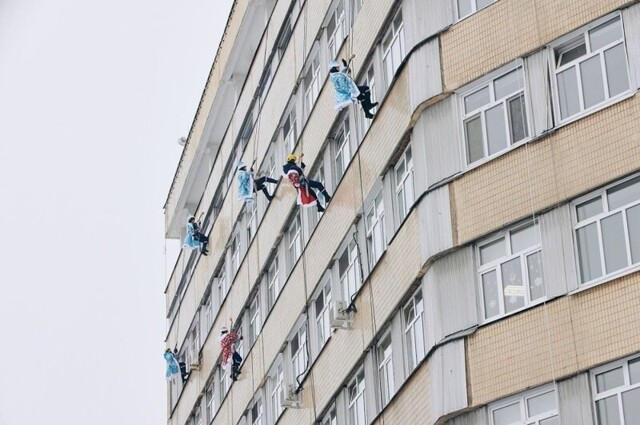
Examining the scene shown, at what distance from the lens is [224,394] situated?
40.5m

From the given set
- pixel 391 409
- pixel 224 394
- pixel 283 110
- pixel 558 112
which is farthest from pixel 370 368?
pixel 224 394

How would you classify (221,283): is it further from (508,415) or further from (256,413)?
(508,415)

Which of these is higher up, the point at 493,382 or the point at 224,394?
the point at 224,394

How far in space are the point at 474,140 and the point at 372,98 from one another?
4.25 m

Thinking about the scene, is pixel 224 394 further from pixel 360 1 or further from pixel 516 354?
pixel 516 354

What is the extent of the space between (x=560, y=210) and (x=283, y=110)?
13122 millimetres

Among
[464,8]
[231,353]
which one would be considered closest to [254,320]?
[231,353]

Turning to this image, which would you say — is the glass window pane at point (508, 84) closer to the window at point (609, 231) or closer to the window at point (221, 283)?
the window at point (609, 231)

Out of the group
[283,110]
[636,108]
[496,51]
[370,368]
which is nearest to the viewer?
[636,108]

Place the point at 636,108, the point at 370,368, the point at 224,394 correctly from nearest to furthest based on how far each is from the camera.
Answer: the point at 636,108
the point at 370,368
the point at 224,394

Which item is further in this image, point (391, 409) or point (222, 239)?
point (222, 239)

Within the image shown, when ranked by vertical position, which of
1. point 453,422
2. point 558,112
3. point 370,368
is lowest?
point 453,422

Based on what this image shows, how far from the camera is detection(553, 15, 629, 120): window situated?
79.3 ft

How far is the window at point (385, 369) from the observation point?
27.7m
